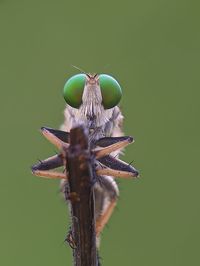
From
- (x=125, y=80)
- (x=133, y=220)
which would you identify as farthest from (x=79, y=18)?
(x=133, y=220)

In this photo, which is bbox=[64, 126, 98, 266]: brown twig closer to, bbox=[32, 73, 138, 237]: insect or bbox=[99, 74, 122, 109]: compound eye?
bbox=[32, 73, 138, 237]: insect

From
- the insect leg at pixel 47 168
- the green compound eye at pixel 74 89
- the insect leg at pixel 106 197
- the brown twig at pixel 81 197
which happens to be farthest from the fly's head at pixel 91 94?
the brown twig at pixel 81 197

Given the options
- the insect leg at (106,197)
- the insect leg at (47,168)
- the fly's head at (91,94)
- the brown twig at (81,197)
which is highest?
the fly's head at (91,94)

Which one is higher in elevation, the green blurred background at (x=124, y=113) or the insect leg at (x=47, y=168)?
the green blurred background at (x=124, y=113)

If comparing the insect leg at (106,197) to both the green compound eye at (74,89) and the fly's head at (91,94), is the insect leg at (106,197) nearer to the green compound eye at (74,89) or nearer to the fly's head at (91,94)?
the fly's head at (91,94)

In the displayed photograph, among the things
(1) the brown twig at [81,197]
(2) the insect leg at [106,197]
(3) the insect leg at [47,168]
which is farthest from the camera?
(2) the insect leg at [106,197]

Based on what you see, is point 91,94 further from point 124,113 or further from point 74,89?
point 124,113
